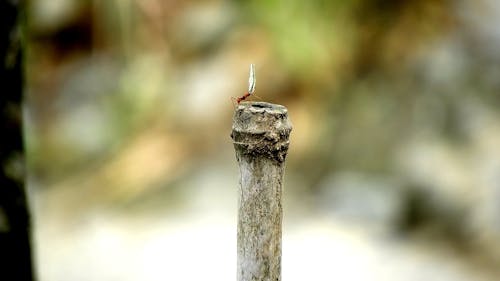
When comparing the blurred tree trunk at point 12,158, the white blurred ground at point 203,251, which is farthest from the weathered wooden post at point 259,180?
the white blurred ground at point 203,251

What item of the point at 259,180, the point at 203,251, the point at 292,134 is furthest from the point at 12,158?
the point at 292,134

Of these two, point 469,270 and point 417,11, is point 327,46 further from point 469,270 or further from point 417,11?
point 469,270

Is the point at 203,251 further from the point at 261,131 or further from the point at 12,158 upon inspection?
the point at 261,131

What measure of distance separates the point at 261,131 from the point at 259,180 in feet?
0.25

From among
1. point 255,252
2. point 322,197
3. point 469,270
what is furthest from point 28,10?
point 255,252

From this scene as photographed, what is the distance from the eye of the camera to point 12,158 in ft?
6.29

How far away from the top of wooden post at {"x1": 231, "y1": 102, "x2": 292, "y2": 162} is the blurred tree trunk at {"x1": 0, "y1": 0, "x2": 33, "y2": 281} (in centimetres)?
100

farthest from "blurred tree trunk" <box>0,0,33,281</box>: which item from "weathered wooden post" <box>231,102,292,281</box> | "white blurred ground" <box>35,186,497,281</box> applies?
"white blurred ground" <box>35,186,497,281</box>

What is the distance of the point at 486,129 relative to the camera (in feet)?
14.4

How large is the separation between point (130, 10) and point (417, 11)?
6.70 feet

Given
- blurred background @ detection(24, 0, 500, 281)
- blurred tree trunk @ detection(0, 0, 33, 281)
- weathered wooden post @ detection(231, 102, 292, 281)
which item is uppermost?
Answer: blurred background @ detection(24, 0, 500, 281)

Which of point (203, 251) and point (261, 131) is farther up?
point (203, 251)

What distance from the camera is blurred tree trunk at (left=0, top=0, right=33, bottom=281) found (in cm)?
189

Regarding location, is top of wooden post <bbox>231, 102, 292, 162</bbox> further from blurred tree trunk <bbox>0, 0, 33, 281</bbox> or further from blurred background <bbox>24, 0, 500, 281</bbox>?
blurred background <bbox>24, 0, 500, 281</bbox>
